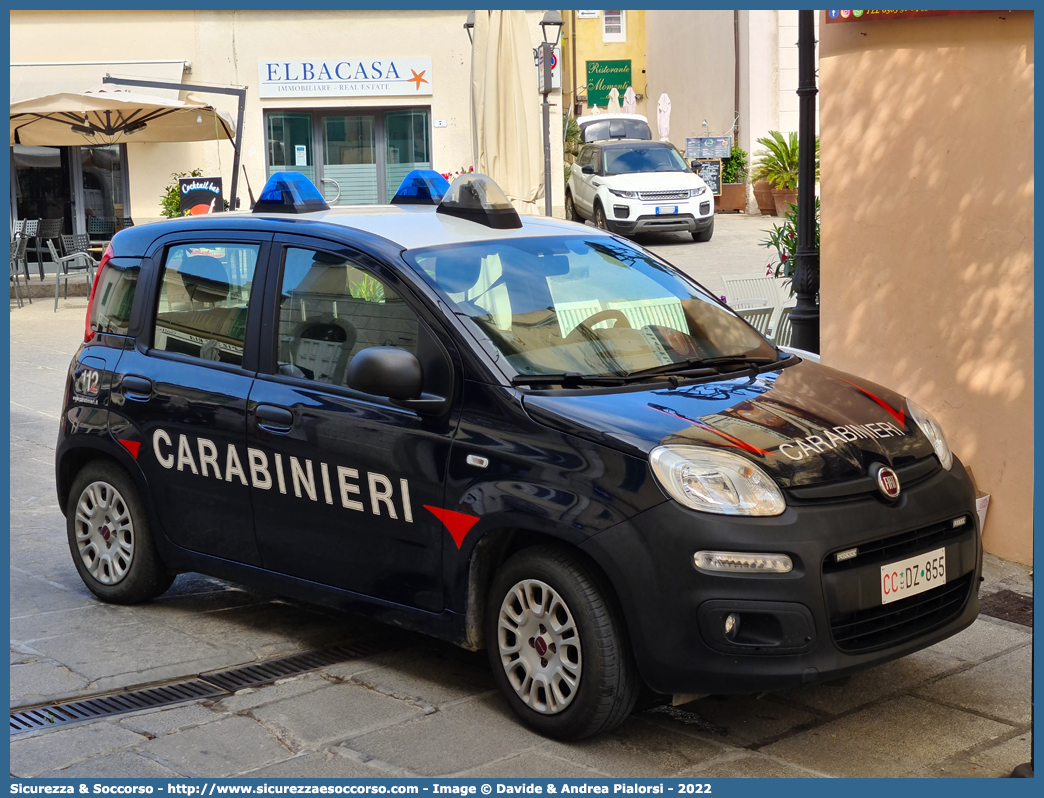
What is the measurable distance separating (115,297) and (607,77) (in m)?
37.3

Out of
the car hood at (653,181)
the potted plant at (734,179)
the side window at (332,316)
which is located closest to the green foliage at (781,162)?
the potted plant at (734,179)

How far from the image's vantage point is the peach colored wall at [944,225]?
6.09m

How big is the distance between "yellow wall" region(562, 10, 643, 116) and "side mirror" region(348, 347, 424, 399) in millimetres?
37448

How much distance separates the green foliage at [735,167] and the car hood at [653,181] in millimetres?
7009

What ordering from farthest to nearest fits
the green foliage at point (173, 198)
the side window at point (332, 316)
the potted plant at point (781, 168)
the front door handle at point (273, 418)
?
the potted plant at point (781, 168)
the green foliage at point (173, 198)
the front door handle at point (273, 418)
the side window at point (332, 316)

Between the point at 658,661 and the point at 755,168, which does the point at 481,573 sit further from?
the point at 755,168

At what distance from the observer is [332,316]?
4.90 m

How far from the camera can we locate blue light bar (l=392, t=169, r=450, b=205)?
5.93 metres

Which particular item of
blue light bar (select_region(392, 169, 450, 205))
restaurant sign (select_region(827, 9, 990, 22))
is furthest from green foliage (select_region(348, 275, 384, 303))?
restaurant sign (select_region(827, 9, 990, 22))

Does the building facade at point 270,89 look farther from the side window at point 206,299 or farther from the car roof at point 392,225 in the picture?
the car roof at point 392,225

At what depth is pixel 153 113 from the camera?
18516 millimetres

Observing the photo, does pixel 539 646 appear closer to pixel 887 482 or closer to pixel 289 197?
pixel 887 482

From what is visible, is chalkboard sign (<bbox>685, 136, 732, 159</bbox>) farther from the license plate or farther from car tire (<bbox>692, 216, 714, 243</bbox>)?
the license plate

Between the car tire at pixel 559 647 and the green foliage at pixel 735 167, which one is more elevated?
the green foliage at pixel 735 167
